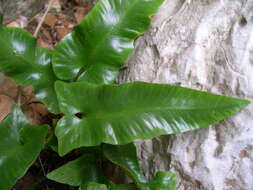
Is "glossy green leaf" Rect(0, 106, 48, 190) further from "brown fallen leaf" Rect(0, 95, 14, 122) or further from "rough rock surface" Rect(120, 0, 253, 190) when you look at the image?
"rough rock surface" Rect(120, 0, 253, 190)

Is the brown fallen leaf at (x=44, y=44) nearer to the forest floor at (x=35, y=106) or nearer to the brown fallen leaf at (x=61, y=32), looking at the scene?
the forest floor at (x=35, y=106)

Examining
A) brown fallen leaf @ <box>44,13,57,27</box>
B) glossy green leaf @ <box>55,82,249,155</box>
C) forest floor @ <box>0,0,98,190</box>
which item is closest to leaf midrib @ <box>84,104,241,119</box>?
glossy green leaf @ <box>55,82,249,155</box>

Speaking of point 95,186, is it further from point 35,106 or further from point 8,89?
point 8,89

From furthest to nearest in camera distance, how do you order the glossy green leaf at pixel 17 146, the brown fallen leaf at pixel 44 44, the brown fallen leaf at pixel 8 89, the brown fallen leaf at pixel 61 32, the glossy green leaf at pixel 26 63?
the brown fallen leaf at pixel 61 32 < the brown fallen leaf at pixel 44 44 < the brown fallen leaf at pixel 8 89 < the glossy green leaf at pixel 26 63 < the glossy green leaf at pixel 17 146

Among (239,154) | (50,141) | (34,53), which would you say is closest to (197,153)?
(239,154)

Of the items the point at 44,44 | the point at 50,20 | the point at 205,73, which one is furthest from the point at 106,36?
the point at 50,20

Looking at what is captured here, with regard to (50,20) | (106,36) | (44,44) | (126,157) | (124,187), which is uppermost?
(106,36)

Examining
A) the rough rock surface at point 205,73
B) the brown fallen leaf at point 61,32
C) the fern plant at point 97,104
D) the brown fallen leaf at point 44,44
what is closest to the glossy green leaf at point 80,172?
the fern plant at point 97,104
